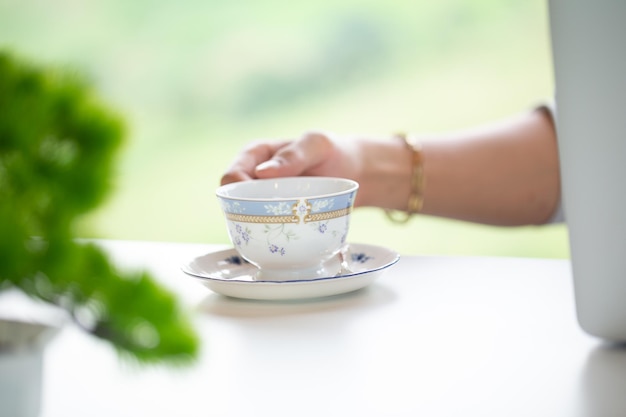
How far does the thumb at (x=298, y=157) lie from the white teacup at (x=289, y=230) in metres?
0.13

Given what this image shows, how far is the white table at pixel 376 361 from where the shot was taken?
1.65 feet

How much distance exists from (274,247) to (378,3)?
16.5ft

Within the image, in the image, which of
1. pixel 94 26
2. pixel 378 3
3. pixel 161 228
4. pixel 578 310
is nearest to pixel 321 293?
pixel 578 310

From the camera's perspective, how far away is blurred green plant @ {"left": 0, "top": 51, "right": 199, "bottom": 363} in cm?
33

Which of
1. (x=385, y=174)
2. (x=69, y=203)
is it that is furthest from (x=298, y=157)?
(x=69, y=203)

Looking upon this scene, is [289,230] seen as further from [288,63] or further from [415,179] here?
[288,63]

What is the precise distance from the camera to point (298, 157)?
974 mm

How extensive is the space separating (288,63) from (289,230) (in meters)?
5.08

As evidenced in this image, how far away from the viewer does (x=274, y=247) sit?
75 cm

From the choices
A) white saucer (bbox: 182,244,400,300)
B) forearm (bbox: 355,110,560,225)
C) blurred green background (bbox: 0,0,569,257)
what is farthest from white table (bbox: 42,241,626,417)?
blurred green background (bbox: 0,0,569,257)

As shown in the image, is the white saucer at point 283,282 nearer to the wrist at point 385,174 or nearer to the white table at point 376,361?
the white table at point 376,361

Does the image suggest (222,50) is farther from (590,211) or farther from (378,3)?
(590,211)

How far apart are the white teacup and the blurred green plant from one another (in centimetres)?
39

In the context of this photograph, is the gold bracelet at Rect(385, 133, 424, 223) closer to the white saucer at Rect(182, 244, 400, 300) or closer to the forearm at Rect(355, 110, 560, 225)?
the forearm at Rect(355, 110, 560, 225)
